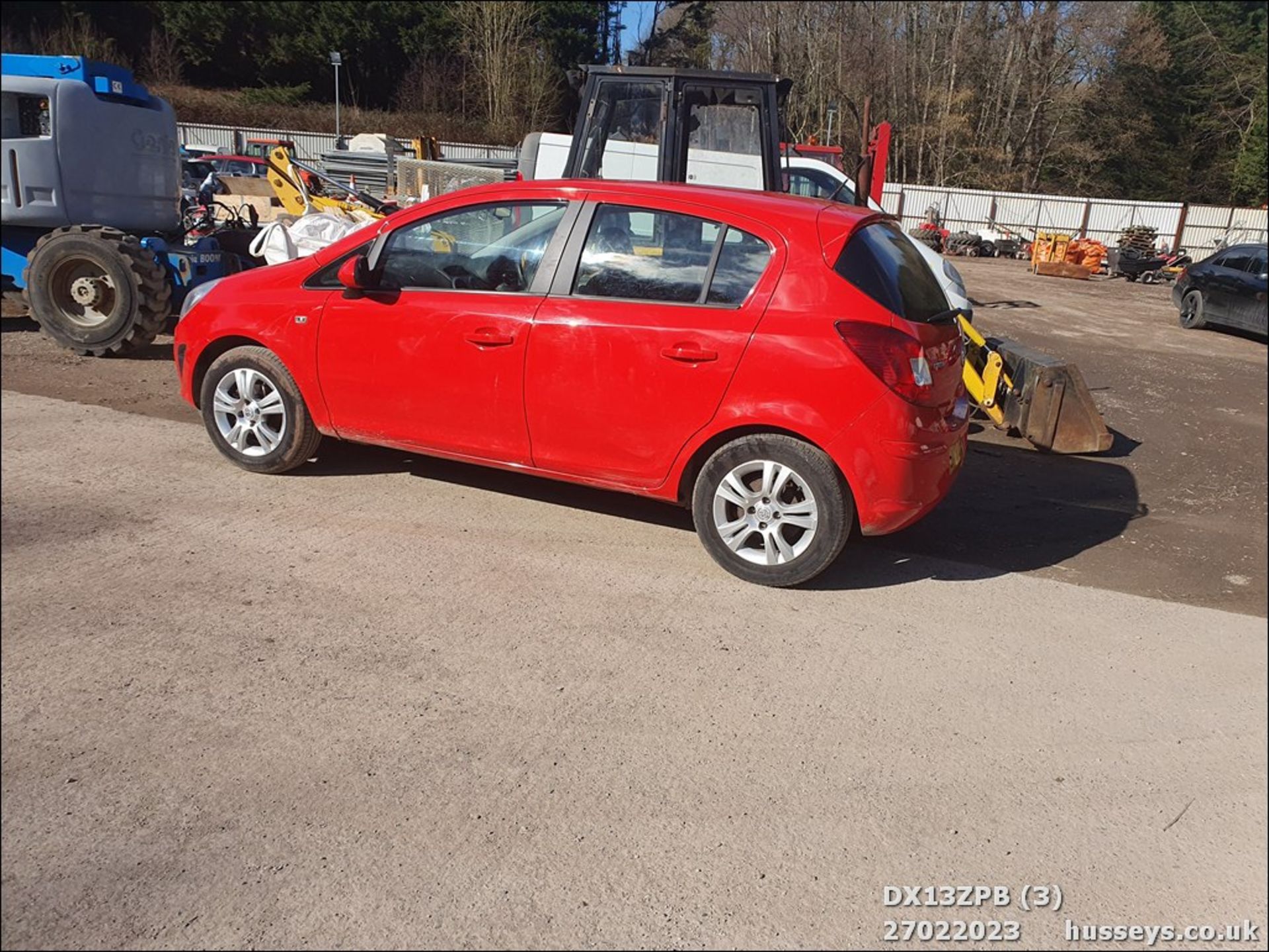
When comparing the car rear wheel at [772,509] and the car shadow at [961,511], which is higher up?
the car rear wheel at [772,509]

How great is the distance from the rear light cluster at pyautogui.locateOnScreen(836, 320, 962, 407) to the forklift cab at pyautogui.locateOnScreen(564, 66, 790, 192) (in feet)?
20.7

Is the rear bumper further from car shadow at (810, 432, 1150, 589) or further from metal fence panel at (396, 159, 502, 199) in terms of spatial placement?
metal fence panel at (396, 159, 502, 199)

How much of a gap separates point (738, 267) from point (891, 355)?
87 centimetres

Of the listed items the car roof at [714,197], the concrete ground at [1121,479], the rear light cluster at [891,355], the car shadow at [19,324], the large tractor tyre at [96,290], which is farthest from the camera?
the car shadow at [19,324]

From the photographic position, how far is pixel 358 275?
204 inches

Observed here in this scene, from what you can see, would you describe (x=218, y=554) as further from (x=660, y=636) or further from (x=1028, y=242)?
(x=1028, y=242)

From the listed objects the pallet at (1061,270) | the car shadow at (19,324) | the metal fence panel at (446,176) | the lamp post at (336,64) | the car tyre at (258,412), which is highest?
the lamp post at (336,64)

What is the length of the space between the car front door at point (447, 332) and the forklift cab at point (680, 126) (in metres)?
5.61

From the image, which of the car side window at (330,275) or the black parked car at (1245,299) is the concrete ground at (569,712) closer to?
the black parked car at (1245,299)

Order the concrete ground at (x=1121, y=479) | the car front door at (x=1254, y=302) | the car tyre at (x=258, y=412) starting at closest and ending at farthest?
the car front door at (x=1254, y=302), the concrete ground at (x=1121, y=479), the car tyre at (x=258, y=412)

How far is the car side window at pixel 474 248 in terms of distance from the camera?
200 inches

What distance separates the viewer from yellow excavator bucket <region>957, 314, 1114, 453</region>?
24.2 ft

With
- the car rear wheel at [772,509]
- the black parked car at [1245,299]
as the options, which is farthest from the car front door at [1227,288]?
the car rear wheel at [772,509]

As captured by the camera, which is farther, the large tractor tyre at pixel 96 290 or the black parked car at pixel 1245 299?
the large tractor tyre at pixel 96 290
